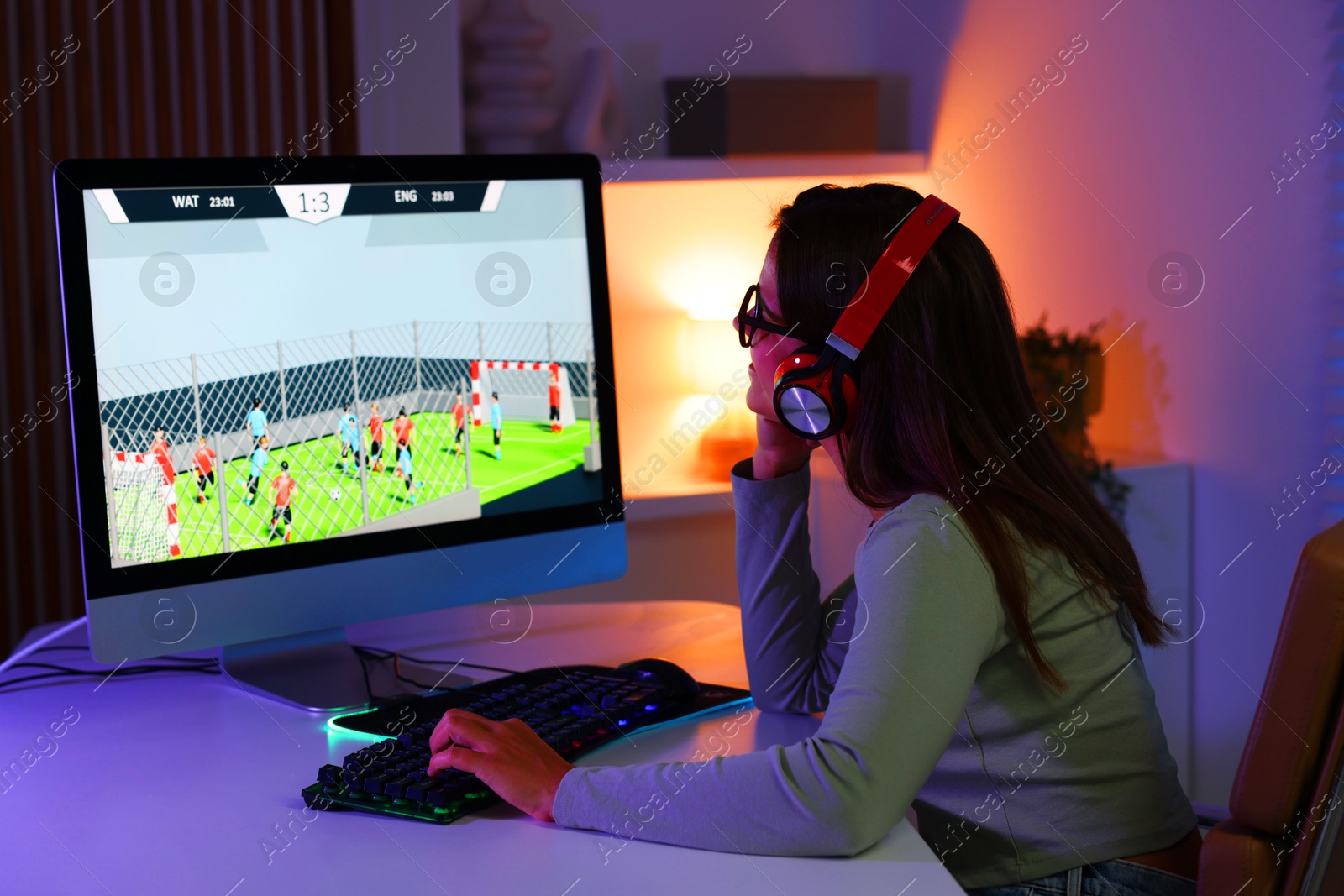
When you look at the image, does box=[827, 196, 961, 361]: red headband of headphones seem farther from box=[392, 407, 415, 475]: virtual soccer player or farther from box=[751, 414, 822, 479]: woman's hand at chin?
A: box=[392, 407, 415, 475]: virtual soccer player

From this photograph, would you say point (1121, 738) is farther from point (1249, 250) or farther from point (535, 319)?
point (1249, 250)

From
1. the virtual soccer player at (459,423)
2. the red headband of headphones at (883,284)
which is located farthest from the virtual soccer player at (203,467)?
the red headband of headphones at (883,284)

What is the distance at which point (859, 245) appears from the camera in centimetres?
101

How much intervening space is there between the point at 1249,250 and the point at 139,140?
2.29m

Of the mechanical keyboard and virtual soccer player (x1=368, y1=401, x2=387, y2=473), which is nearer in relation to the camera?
the mechanical keyboard

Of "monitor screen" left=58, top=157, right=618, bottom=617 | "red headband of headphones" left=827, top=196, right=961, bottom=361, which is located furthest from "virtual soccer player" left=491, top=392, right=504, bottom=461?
"red headband of headphones" left=827, top=196, right=961, bottom=361

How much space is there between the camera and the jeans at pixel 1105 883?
93 centimetres

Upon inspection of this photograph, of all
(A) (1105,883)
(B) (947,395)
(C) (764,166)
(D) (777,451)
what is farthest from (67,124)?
(A) (1105,883)

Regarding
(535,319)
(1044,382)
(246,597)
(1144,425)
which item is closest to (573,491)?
(535,319)

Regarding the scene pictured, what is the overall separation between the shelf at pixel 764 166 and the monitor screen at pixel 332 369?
1333 mm

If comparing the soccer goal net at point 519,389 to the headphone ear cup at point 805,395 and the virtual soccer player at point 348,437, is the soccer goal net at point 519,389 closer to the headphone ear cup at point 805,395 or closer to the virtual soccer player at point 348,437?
the virtual soccer player at point 348,437

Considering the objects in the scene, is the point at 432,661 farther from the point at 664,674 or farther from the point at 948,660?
the point at 948,660

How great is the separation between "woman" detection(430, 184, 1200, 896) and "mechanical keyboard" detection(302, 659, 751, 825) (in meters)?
0.03

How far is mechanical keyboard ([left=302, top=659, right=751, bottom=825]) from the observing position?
88 centimetres
